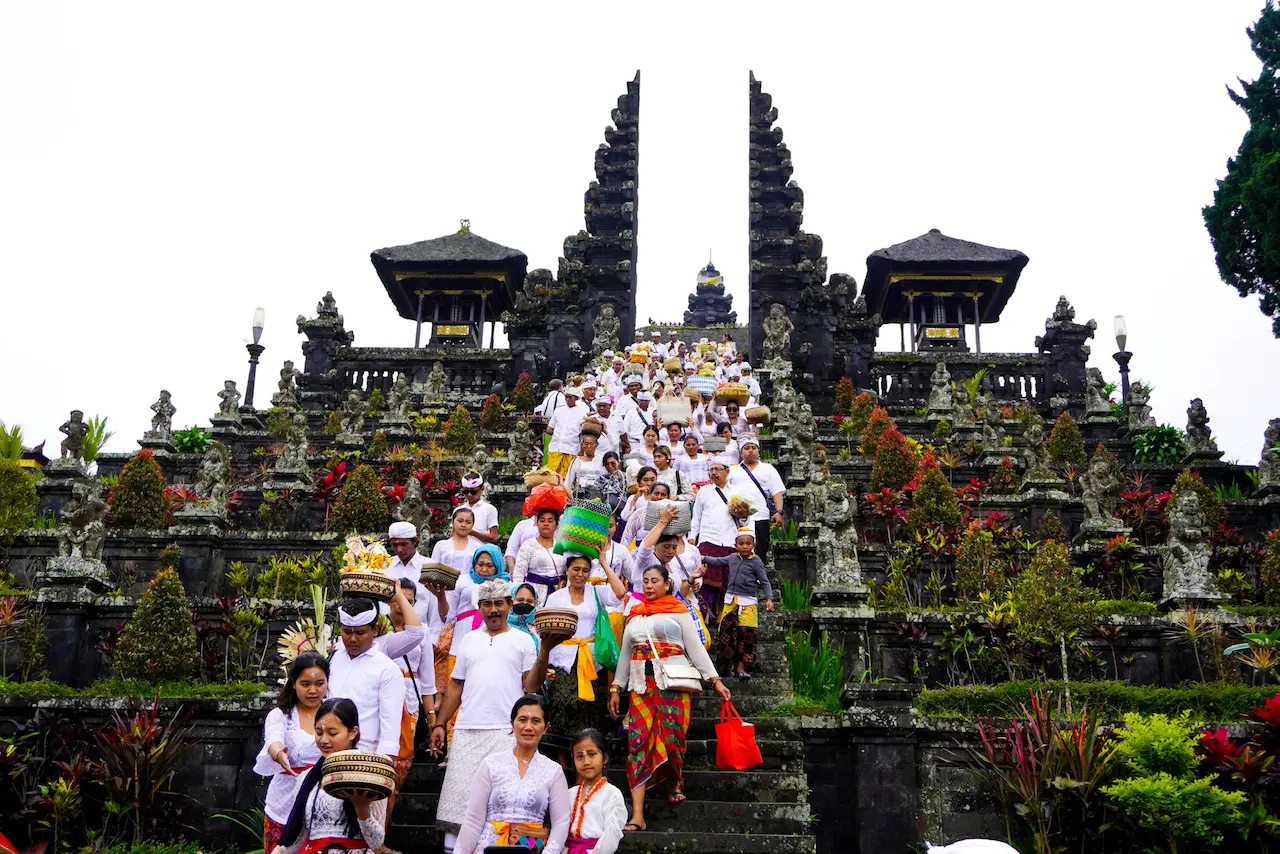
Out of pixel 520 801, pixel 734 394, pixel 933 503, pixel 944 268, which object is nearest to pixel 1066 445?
pixel 933 503

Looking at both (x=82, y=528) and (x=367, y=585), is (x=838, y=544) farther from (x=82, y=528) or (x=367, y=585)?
(x=82, y=528)

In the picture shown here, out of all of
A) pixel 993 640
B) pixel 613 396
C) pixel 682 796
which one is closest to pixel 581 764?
pixel 682 796

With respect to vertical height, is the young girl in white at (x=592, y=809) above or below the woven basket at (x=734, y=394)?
below

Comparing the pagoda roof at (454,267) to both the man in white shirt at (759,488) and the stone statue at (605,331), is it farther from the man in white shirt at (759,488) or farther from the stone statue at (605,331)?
the man in white shirt at (759,488)

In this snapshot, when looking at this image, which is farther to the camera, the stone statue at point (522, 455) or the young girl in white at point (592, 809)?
the stone statue at point (522, 455)

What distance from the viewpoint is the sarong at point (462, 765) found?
5.94m

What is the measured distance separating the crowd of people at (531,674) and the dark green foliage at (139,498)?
5.33 m

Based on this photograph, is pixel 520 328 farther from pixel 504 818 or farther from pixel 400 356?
pixel 504 818

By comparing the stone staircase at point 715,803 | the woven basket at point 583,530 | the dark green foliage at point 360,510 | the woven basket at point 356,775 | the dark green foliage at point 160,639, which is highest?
the dark green foliage at point 360,510

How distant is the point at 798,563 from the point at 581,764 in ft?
19.9

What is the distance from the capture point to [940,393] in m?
19.8

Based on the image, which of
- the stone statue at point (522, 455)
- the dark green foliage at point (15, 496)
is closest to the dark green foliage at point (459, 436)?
the stone statue at point (522, 455)

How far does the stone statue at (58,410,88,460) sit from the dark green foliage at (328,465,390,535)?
468 cm

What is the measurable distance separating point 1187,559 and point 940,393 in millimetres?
10964
